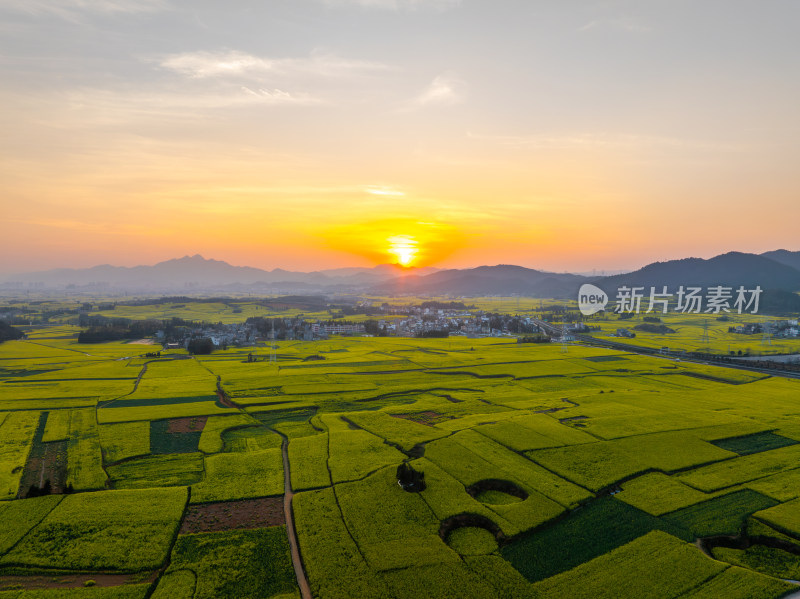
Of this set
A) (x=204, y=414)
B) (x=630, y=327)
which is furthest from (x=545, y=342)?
(x=204, y=414)

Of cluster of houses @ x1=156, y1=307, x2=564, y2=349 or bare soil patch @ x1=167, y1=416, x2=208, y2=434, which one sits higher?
cluster of houses @ x1=156, y1=307, x2=564, y2=349

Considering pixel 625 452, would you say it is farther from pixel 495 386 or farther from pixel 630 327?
pixel 630 327

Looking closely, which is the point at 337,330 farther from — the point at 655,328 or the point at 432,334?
the point at 655,328

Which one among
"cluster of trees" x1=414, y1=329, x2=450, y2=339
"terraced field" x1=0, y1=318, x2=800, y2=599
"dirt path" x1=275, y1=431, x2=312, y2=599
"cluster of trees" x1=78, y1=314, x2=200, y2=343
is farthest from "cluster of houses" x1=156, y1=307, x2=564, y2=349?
"dirt path" x1=275, y1=431, x2=312, y2=599

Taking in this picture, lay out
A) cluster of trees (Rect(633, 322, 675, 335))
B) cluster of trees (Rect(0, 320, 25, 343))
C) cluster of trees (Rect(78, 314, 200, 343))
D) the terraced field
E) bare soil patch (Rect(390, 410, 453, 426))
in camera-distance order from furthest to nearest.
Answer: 1. cluster of trees (Rect(633, 322, 675, 335))
2. cluster of trees (Rect(78, 314, 200, 343))
3. cluster of trees (Rect(0, 320, 25, 343))
4. bare soil patch (Rect(390, 410, 453, 426))
5. the terraced field

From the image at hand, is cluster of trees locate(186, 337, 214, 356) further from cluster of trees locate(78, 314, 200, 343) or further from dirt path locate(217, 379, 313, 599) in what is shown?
dirt path locate(217, 379, 313, 599)

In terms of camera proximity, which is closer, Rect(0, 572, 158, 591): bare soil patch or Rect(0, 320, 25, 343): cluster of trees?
Rect(0, 572, 158, 591): bare soil patch

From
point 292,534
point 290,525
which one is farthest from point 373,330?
point 292,534
